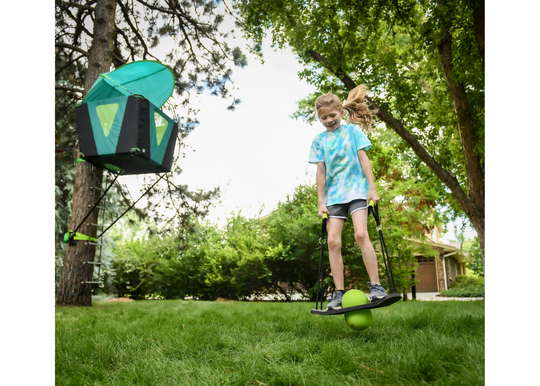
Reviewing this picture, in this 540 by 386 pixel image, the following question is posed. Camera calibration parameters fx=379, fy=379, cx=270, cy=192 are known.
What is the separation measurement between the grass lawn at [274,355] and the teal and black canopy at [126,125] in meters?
1.53

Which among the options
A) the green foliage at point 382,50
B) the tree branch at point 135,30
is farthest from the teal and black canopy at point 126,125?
the tree branch at point 135,30

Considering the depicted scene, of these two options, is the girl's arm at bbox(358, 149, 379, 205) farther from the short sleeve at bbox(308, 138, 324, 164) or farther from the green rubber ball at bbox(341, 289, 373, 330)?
the green rubber ball at bbox(341, 289, 373, 330)

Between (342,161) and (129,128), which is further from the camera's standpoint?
(129,128)

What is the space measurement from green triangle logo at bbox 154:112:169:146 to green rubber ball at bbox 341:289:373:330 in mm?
2324

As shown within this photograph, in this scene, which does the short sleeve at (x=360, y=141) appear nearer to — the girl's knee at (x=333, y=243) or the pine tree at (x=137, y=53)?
the girl's knee at (x=333, y=243)

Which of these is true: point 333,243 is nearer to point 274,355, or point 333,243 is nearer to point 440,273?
point 274,355

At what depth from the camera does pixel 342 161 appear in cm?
239

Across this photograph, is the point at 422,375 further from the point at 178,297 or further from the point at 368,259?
the point at 178,297

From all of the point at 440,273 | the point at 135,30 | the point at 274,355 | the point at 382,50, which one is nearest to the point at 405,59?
the point at 382,50

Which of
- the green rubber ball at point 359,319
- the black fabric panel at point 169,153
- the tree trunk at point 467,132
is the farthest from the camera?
the tree trunk at point 467,132

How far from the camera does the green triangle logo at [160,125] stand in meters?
3.54

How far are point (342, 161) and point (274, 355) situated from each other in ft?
4.01
